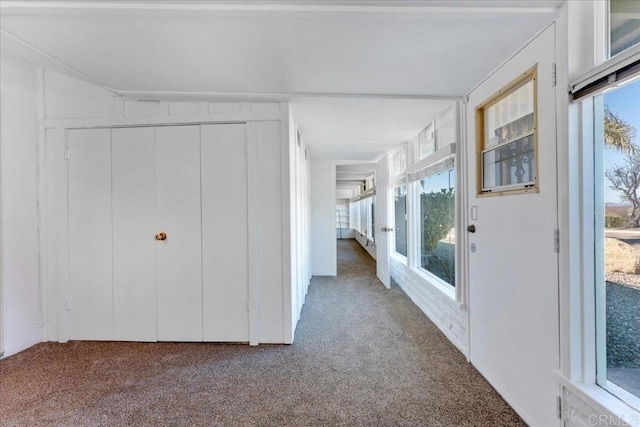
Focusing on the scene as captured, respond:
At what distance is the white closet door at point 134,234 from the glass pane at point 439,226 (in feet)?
9.65

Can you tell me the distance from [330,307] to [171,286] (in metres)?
1.87

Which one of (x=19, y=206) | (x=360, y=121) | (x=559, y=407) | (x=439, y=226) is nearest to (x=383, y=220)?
(x=439, y=226)

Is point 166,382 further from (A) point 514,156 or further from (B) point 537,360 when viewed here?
(A) point 514,156

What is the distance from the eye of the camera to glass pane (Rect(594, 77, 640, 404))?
1.20m

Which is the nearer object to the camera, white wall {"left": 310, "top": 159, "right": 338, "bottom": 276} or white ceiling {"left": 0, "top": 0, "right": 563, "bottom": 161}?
white ceiling {"left": 0, "top": 0, "right": 563, "bottom": 161}

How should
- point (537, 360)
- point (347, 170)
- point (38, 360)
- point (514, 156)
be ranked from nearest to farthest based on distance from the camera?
point (537, 360), point (514, 156), point (38, 360), point (347, 170)

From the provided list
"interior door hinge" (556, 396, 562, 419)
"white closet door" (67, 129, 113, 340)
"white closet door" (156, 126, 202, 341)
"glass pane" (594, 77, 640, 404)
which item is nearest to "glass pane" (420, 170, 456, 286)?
"glass pane" (594, 77, 640, 404)

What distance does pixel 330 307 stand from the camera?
3.53 metres

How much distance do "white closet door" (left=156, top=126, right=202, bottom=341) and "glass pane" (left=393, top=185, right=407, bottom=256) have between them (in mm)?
3143

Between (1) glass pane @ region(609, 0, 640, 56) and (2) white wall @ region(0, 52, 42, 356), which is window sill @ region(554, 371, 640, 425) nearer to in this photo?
(1) glass pane @ region(609, 0, 640, 56)

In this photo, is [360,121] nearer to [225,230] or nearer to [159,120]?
[225,230]

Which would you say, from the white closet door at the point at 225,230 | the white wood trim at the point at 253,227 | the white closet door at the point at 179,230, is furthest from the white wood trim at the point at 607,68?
the white closet door at the point at 179,230

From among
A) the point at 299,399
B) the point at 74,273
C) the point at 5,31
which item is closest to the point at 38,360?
the point at 74,273

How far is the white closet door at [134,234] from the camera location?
104 inches
